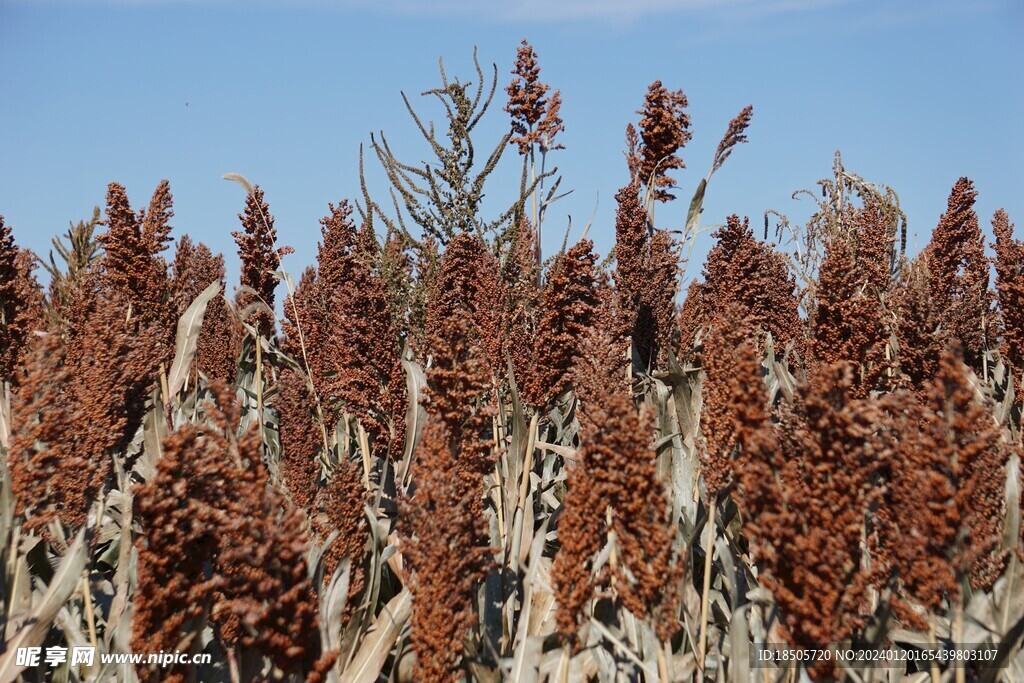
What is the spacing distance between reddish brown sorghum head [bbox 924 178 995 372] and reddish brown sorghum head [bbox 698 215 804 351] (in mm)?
953

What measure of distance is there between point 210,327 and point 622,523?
6.04m

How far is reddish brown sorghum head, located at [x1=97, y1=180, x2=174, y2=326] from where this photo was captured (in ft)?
12.8

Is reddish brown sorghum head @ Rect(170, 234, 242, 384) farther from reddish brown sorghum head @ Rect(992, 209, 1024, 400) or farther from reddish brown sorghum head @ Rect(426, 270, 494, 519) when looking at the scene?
reddish brown sorghum head @ Rect(992, 209, 1024, 400)

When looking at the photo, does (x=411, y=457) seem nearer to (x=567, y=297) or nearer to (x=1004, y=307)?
(x=567, y=297)

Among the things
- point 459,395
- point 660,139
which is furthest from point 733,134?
point 459,395

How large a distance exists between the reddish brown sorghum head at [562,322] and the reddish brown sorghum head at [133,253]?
6.63 feet

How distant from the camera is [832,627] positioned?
192 centimetres

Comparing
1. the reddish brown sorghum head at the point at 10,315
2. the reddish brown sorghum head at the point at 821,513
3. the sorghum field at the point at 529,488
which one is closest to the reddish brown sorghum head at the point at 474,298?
the sorghum field at the point at 529,488

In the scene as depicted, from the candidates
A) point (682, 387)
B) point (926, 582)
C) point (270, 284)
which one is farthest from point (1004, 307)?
point (270, 284)

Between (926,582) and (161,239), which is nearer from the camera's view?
(926,582)

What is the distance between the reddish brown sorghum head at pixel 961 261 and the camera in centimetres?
491

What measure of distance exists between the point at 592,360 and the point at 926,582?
1.23 m

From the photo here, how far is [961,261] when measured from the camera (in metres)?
5.50

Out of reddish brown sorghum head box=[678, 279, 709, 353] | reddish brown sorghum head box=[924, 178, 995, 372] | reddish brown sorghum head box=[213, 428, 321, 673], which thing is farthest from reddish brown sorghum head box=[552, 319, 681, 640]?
reddish brown sorghum head box=[924, 178, 995, 372]
